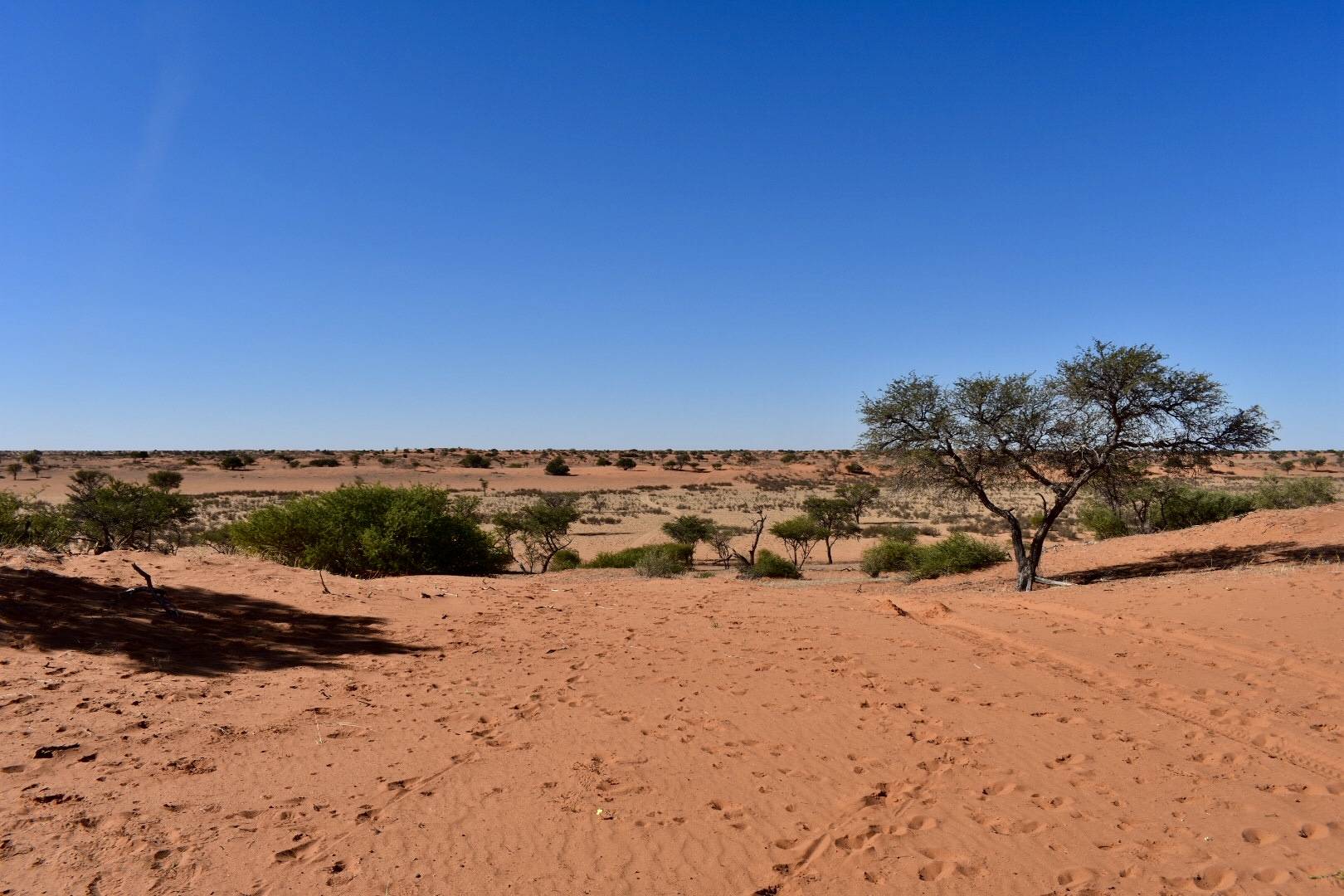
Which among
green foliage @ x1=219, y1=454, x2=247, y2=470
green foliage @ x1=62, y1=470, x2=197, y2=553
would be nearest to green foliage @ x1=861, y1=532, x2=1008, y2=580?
green foliage @ x1=62, y1=470, x2=197, y2=553

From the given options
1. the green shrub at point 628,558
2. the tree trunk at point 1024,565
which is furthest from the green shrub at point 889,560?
the tree trunk at point 1024,565

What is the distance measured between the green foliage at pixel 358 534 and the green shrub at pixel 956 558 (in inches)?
536

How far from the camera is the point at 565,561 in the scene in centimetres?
2823

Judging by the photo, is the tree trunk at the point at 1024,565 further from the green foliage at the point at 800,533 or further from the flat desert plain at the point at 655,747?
the green foliage at the point at 800,533

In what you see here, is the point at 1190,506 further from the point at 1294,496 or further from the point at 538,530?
the point at 538,530

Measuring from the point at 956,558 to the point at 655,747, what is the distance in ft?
60.6

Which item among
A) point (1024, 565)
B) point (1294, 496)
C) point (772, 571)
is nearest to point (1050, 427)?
point (1024, 565)

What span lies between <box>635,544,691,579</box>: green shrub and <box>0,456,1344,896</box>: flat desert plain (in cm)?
1080

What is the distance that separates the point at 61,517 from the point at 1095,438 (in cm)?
2589

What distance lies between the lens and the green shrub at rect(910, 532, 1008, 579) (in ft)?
75.7

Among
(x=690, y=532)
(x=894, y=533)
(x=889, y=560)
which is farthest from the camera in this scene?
(x=894, y=533)

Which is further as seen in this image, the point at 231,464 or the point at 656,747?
the point at 231,464

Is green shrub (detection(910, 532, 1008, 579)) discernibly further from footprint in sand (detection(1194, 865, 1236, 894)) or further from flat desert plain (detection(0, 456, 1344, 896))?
footprint in sand (detection(1194, 865, 1236, 894))

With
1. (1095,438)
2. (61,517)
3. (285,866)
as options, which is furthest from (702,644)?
(61,517)
